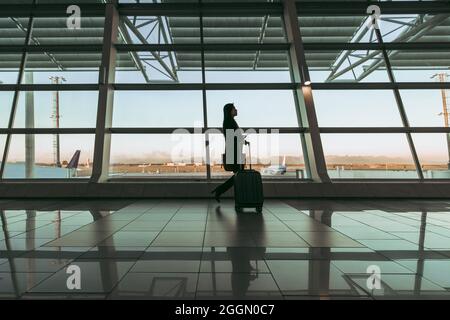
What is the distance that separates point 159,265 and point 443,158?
8.22m

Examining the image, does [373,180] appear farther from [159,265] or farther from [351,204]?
[159,265]

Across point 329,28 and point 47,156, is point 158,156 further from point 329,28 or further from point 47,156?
point 329,28

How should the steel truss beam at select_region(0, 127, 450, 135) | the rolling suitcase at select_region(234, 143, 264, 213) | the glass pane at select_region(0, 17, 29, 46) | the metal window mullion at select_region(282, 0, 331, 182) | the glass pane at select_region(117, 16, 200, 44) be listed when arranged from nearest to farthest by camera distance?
the rolling suitcase at select_region(234, 143, 264, 213)
the metal window mullion at select_region(282, 0, 331, 182)
the steel truss beam at select_region(0, 127, 450, 135)
the glass pane at select_region(117, 16, 200, 44)
the glass pane at select_region(0, 17, 29, 46)

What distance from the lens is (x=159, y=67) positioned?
29.5 ft


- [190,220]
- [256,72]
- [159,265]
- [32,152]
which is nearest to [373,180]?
[256,72]

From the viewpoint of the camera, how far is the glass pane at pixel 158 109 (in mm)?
8219

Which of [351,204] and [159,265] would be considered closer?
[159,265]

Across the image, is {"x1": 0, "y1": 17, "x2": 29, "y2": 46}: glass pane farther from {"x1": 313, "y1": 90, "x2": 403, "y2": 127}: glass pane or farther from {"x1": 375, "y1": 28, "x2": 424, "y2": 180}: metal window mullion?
{"x1": 375, "y1": 28, "x2": 424, "y2": 180}: metal window mullion

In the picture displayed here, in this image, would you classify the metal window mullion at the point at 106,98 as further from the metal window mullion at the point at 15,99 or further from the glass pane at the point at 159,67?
the metal window mullion at the point at 15,99

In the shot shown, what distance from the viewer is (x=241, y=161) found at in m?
5.69

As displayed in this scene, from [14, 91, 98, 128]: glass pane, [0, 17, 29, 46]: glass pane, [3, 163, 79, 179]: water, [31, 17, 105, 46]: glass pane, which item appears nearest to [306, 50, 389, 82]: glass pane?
[14, 91, 98, 128]: glass pane

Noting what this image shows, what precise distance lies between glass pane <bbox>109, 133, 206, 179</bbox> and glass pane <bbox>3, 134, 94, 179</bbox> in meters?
0.66

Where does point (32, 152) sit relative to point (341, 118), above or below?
below

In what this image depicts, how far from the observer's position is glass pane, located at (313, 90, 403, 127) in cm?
817
